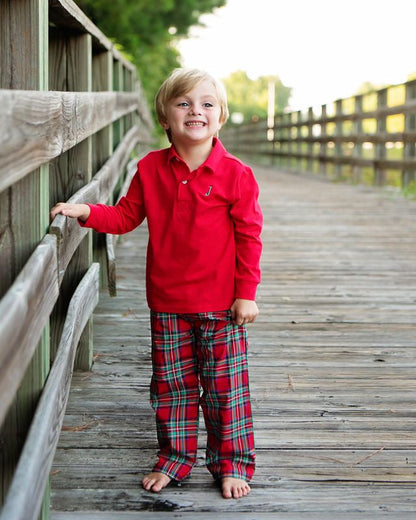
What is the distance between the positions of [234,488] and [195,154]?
963 millimetres

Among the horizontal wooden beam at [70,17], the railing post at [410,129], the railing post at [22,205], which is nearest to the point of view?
the railing post at [22,205]

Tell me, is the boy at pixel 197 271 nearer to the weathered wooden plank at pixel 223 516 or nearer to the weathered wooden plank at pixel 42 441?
the weathered wooden plank at pixel 223 516

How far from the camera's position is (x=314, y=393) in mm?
3361

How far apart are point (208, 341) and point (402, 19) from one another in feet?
163

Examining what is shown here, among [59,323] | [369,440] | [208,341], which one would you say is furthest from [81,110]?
[369,440]

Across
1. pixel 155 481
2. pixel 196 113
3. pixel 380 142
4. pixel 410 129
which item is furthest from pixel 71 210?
pixel 380 142

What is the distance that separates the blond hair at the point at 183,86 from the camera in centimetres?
250

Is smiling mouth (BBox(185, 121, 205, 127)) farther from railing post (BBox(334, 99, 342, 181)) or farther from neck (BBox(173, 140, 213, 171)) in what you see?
railing post (BBox(334, 99, 342, 181))

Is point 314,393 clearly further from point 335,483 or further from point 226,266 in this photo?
point 226,266

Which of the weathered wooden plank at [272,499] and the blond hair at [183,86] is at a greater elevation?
the blond hair at [183,86]

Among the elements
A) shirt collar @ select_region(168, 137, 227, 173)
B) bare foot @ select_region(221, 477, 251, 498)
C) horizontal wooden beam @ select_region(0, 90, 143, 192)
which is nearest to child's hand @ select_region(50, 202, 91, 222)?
horizontal wooden beam @ select_region(0, 90, 143, 192)

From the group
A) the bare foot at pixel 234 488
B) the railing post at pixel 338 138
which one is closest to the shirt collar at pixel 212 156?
the bare foot at pixel 234 488

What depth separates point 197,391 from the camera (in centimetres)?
264

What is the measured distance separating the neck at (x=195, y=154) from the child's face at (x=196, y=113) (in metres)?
0.02
